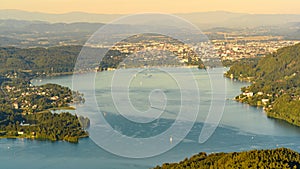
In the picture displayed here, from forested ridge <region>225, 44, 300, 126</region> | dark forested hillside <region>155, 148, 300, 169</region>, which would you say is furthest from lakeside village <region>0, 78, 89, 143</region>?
forested ridge <region>225, 44, 300, 126</region>

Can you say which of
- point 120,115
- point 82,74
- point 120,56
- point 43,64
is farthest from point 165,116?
point 43,64

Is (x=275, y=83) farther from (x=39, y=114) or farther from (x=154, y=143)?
(x=154, y=143)

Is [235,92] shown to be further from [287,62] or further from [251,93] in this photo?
[287,62]

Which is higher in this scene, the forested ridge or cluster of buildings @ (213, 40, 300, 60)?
cluster of buildings @ (213, 40, 300, 60)

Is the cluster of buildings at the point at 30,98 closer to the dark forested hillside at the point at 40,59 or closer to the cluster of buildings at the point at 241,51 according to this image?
the dark forested hillside at the point at 40,59

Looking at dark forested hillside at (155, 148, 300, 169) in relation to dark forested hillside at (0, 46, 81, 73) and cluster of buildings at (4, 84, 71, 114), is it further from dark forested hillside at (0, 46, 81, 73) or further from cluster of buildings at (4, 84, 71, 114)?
dark forested hillside at (0, 46, 81, 73)

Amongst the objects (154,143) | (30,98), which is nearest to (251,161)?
(154,143)
